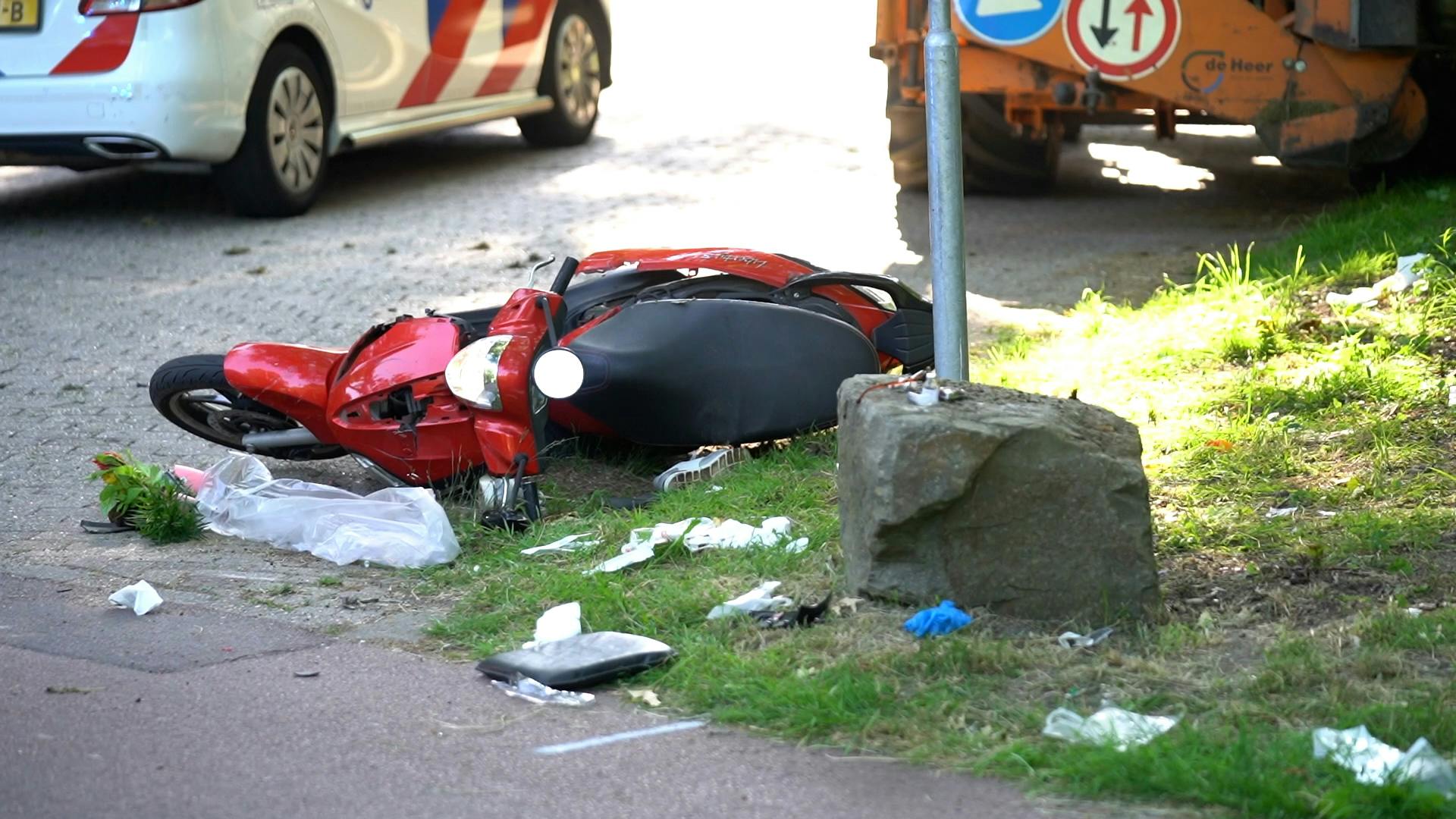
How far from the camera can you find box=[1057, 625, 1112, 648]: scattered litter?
11.7 feet

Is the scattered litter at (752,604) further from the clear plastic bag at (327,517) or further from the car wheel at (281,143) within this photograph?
the car wheel at (281,143)

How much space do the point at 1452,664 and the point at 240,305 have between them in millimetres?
5352

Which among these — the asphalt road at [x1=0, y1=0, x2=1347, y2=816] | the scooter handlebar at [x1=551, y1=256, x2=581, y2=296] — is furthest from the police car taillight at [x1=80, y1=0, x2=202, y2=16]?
the scooter handlebar at [x1=551, y1=256, x2=581, y2=296]

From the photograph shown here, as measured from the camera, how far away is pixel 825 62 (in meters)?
13.8

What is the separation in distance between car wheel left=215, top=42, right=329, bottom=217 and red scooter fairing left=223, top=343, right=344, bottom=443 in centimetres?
373

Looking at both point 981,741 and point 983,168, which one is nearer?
point 981,741

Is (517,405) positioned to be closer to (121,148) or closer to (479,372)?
(479,372)

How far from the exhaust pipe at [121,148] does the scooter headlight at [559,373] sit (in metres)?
4.43

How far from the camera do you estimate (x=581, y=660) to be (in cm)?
358

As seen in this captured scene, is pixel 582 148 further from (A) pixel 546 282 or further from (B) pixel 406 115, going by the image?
(A) pixel 546 282

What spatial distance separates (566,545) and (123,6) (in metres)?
4.69

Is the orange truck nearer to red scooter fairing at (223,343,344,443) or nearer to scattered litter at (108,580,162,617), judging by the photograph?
red scooter fairing at (223,343,344,443)

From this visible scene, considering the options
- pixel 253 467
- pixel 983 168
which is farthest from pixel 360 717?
pixel 983 168

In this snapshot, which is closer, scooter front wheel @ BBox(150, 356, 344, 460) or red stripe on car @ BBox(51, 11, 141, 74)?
scooter front wheel @ BBox(150, 356, 344, 460)
